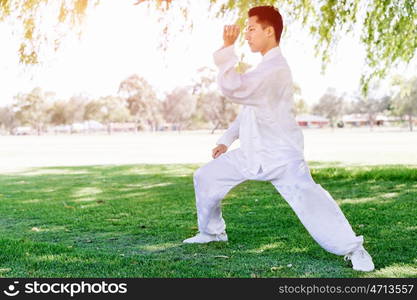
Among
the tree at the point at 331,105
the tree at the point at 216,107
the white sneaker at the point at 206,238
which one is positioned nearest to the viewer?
the white sneaker at the point at 206,238

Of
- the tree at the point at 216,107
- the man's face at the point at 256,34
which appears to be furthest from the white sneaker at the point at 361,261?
the tree at the point at 216,107

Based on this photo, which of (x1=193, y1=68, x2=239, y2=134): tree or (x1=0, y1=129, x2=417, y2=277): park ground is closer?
(x1=0, y1=129, x2=417, y2=277): park ground

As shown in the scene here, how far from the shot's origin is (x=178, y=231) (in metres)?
5.94

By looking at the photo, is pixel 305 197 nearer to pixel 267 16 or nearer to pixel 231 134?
pixel 231 134

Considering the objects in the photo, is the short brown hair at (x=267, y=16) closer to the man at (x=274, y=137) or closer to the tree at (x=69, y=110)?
the man at (x=274, y=137)

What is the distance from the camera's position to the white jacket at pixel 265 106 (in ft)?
13.3

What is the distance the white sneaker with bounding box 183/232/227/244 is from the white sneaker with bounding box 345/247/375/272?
142 cm

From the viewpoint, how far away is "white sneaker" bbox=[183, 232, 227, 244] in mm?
5172

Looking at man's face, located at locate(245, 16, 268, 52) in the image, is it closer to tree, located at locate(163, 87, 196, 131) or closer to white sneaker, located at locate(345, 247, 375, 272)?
white sneaker, located at locate(345, 247, 375, 272)

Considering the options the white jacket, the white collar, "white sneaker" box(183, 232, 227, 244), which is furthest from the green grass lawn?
the white collar

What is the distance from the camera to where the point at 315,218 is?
4141 mm

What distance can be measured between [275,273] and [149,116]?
282 ft

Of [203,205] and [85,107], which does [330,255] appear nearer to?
[203,205]

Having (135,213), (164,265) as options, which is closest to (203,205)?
(164,265)
